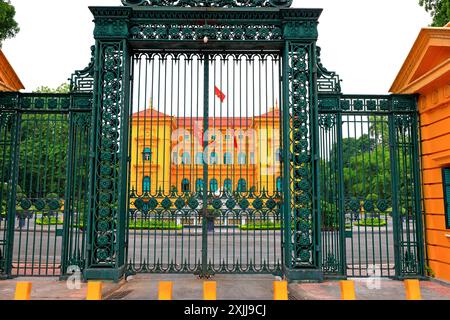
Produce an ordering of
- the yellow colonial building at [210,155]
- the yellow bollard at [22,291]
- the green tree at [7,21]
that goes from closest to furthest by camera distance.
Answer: the yellow bollard at [22,291] → the yellow colonial building at [210,155] → the green tree at [7,21]

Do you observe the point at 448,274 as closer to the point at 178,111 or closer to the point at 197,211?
the point at 197,211

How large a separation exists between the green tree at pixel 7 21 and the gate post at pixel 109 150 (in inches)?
398

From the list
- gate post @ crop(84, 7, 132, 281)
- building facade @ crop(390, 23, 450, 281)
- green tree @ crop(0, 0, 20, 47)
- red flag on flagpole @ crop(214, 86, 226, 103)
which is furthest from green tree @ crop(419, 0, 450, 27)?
green tree @ crop(0, 0, 20, 47)

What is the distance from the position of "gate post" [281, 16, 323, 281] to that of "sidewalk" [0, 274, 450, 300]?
0.55 m

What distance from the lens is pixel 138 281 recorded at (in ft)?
24.2

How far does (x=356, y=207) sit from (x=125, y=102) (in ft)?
17.8

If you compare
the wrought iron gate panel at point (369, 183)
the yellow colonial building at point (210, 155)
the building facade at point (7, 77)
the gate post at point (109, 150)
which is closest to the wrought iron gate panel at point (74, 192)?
the gate post at point (109, 150)

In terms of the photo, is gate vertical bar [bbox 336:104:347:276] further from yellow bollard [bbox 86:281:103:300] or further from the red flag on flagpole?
yellow bollard [bbox 86:281:103:300]

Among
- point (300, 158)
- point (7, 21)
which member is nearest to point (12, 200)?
point (300, 158)

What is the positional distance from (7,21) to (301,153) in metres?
14.6

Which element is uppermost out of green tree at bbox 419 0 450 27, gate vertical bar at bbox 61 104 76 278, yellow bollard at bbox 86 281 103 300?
green tree at bbox 419 0 450 27

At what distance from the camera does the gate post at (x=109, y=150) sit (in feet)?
23.2

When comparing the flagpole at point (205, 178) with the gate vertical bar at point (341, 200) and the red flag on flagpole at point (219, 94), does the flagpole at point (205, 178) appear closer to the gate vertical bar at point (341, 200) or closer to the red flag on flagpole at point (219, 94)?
the red flag on flagpole at point (219, 94)

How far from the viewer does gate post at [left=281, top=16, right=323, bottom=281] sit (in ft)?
23.3
